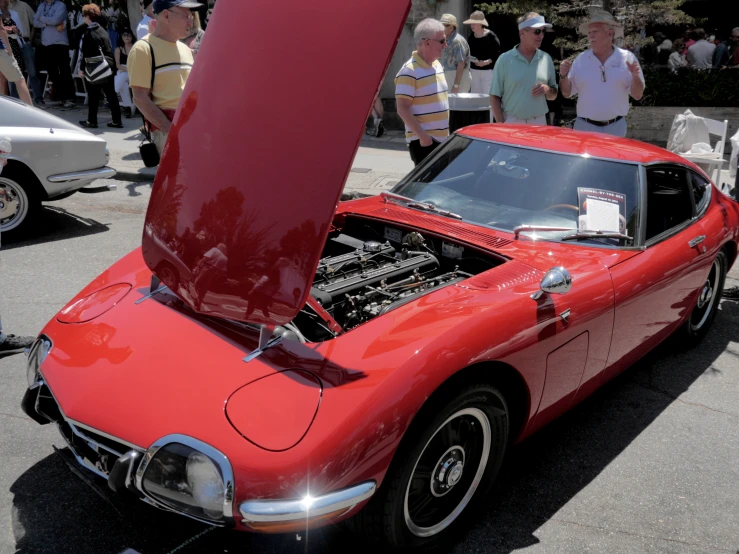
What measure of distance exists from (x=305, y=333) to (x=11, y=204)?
445 cm

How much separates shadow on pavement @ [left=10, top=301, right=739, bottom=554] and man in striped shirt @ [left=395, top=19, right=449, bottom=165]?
2.82 meters

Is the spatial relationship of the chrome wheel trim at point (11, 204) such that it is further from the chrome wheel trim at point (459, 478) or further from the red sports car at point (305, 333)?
the chrome wheel trim at point (459, 478)

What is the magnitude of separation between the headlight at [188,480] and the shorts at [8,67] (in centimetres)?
677

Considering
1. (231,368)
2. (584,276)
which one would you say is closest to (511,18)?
(584,276)

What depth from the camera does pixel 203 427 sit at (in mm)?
2285

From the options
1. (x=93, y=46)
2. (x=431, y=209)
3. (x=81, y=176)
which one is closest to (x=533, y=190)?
(x=431, y=209)

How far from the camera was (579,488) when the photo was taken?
3.17 meters

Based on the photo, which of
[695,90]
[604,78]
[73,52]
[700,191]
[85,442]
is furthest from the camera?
[73,52]

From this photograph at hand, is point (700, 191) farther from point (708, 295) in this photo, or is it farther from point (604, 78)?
point (604, 78)

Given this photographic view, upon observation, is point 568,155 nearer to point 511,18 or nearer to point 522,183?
point 522,183

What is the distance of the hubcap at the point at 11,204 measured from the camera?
6125 mm

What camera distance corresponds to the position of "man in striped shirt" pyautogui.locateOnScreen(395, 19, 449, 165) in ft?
19.0

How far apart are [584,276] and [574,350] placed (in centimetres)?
35

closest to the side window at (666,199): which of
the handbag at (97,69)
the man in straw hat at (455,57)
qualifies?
the man in straw hat at (455,57)
